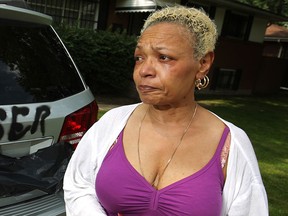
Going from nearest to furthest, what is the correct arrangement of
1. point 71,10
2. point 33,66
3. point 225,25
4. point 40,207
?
point 40,207
point 33,66
point 71,10
point 225,25

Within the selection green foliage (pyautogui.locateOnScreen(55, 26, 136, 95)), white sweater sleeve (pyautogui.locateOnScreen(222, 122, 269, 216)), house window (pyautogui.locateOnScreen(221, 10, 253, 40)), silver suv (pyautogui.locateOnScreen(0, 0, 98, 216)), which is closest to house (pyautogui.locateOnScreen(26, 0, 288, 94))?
house window (pyautogui.locateOnScreen(221, 10, 253, 40))

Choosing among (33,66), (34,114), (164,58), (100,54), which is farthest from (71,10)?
(164,58)

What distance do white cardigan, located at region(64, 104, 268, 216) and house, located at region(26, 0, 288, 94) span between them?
9572 mm

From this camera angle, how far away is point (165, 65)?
154 centimetres

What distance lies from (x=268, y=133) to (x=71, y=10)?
7.27 metres

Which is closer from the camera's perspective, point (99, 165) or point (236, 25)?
point (99, 165)

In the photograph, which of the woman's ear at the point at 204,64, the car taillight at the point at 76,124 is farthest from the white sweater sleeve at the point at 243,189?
the car taillight at the point at 76,124

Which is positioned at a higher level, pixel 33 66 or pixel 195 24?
pixel 195 24

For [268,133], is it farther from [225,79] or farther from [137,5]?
[225,79]

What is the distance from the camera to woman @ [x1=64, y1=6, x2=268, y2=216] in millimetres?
1531

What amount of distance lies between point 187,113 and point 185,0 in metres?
12.4

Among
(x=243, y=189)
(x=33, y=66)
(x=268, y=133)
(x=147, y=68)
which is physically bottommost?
(x=268, y=133)

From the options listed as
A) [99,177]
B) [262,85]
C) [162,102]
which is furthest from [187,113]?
[262,85]

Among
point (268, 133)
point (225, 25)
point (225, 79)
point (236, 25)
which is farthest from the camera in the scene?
point (225, 79)
